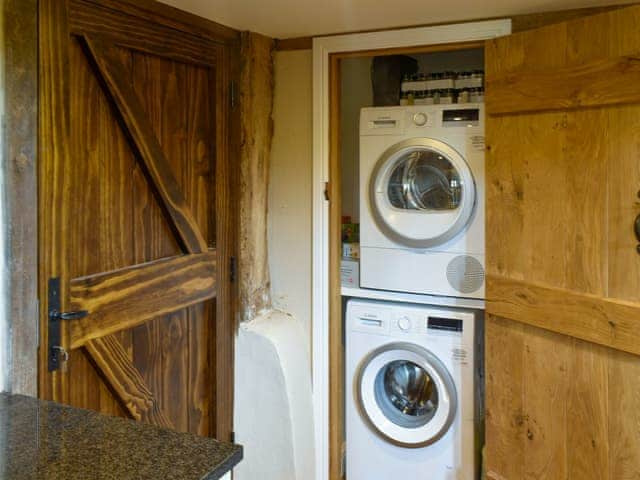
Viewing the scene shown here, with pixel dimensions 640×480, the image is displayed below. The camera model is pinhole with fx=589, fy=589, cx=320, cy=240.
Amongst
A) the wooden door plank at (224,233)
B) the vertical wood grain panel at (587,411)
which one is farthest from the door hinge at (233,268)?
the vertical wood grain panel at (587,411)

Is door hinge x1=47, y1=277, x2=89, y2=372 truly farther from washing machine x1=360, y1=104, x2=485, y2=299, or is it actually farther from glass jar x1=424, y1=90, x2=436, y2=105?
glass jar x1=424, y1=90, x2=436, y2=105

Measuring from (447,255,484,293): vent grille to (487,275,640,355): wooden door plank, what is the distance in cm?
20

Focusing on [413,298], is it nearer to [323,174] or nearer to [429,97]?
[323,174]

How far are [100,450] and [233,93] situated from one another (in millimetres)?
1724

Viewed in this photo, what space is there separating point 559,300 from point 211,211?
1397 millimetres

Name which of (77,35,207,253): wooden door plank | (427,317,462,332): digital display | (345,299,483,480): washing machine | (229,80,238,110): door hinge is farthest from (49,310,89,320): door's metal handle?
(427,317,462,332): digital display

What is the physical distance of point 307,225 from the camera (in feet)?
9.04

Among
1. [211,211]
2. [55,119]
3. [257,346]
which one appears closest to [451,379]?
[257,346]

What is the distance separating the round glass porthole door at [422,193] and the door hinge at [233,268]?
685mm

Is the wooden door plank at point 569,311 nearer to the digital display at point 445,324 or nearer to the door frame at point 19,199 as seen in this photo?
the digital display at point 445,324

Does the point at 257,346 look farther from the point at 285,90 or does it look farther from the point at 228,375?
the point at 285,90

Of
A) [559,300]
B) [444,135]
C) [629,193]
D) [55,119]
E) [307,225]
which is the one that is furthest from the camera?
[307,225]

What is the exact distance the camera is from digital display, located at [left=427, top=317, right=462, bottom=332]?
8.57 ft

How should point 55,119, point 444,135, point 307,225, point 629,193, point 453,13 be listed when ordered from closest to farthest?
1. point 55,119
2. point 629,193
3. point 453,13
4. point 444,135
5. point 307,225
